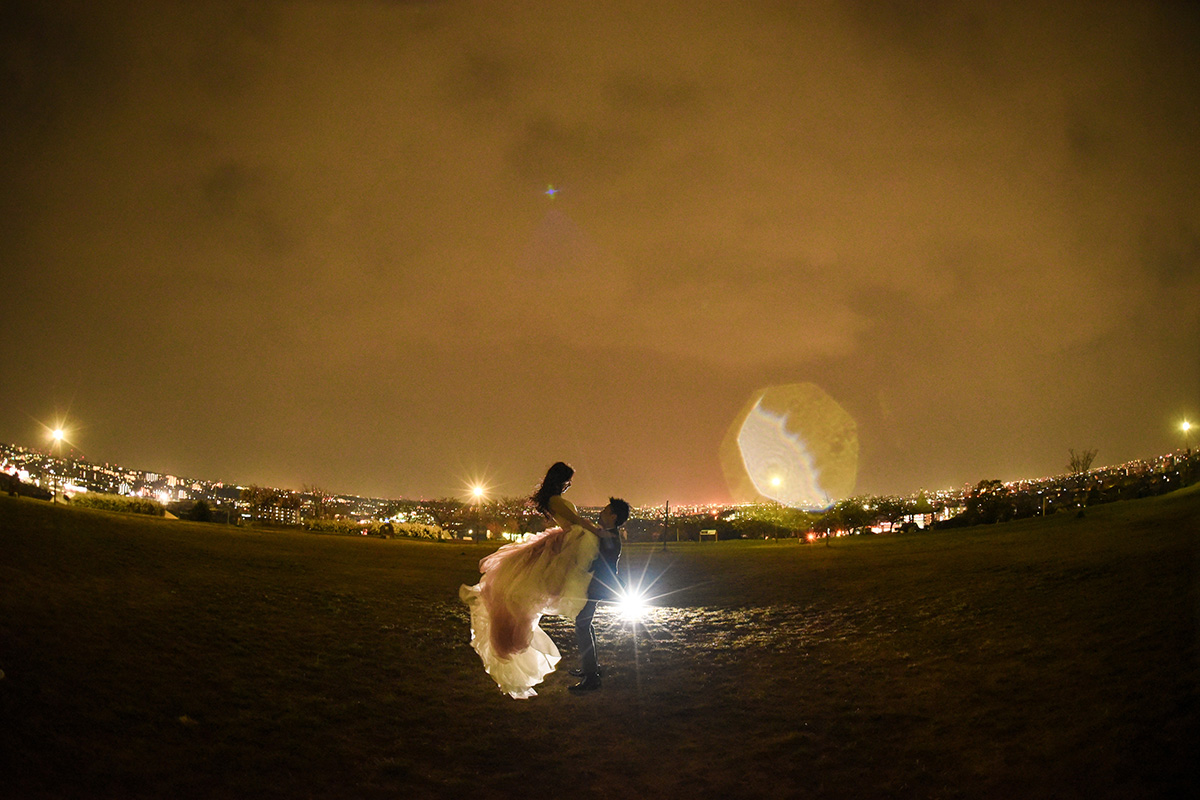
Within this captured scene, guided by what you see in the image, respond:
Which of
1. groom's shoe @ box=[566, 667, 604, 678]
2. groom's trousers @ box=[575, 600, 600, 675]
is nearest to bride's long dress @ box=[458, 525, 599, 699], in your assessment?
groom's trousers @ box=[575, 600, 600, 675]

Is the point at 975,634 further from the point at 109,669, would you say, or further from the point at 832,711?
the point at 109,669

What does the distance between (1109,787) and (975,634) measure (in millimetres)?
4849

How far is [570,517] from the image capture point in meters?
7.81

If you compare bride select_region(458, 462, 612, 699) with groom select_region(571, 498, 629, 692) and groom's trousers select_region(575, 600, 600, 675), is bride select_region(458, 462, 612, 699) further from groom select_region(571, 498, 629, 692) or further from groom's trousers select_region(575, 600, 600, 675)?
groom's trousers select_region(575, 600, 600, 675)

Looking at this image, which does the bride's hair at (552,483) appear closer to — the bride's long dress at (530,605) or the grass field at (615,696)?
the bride's long dress at (530,605)

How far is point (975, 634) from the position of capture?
920 centimetres

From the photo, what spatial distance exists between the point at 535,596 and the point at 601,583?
2.64 feet

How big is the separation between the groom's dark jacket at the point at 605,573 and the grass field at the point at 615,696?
1326 mm

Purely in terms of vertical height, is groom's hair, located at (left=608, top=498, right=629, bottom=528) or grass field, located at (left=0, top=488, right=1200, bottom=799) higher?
groom's hair, located at (left=608, top=498, right=629, bottom=528)

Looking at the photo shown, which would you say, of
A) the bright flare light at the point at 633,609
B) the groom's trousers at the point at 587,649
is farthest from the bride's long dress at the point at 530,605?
the bright flare light at the point at 633,609

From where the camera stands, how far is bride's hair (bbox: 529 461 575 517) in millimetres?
8165

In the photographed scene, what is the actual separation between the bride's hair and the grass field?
Result: 2344 millimetres

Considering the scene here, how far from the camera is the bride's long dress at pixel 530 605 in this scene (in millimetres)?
7695

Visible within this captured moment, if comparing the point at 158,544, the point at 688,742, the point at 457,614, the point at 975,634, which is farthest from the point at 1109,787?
the point at 158,544
